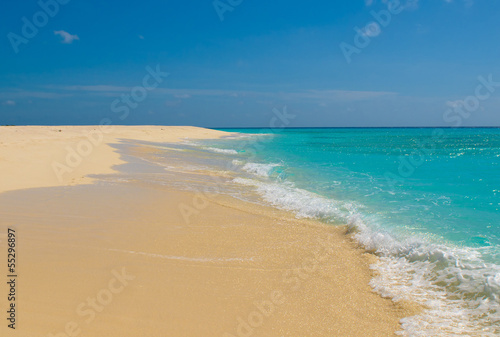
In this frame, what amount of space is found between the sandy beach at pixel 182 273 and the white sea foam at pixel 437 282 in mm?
262

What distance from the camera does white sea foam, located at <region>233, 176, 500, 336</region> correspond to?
12.0ft

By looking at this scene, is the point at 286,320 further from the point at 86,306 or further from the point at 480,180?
the point at 480,180

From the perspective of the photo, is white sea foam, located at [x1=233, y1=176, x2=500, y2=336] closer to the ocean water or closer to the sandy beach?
the ocean water

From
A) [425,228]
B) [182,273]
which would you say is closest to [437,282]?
[425,228]

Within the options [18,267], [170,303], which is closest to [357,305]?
[170,303]

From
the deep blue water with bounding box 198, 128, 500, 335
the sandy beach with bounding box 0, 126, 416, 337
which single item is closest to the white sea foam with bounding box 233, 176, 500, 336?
the deep blue water with bounding box 198, 128, 500, 335

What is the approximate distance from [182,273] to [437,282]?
371 centimetres

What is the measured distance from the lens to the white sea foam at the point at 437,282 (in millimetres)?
3672

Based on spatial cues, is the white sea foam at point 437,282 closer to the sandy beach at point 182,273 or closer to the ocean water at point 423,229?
the ocean water at point 423,229

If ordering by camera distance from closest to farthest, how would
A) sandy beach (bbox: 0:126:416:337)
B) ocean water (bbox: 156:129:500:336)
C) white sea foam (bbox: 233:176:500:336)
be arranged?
1. sandy beach (bbox: 0:126:416:337)
2. white sea foam (bbox: 233:176:500:336)
3. ocean water (bbox: 156:129:500:336)

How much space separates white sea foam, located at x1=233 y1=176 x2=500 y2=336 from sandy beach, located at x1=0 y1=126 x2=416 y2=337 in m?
0.26

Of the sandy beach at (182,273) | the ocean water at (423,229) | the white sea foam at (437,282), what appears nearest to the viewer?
the sandy beach at (182,273)

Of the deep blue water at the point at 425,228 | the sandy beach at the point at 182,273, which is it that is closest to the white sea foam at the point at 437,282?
the deep blue water at the point at 425,228

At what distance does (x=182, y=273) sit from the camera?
4691mm
